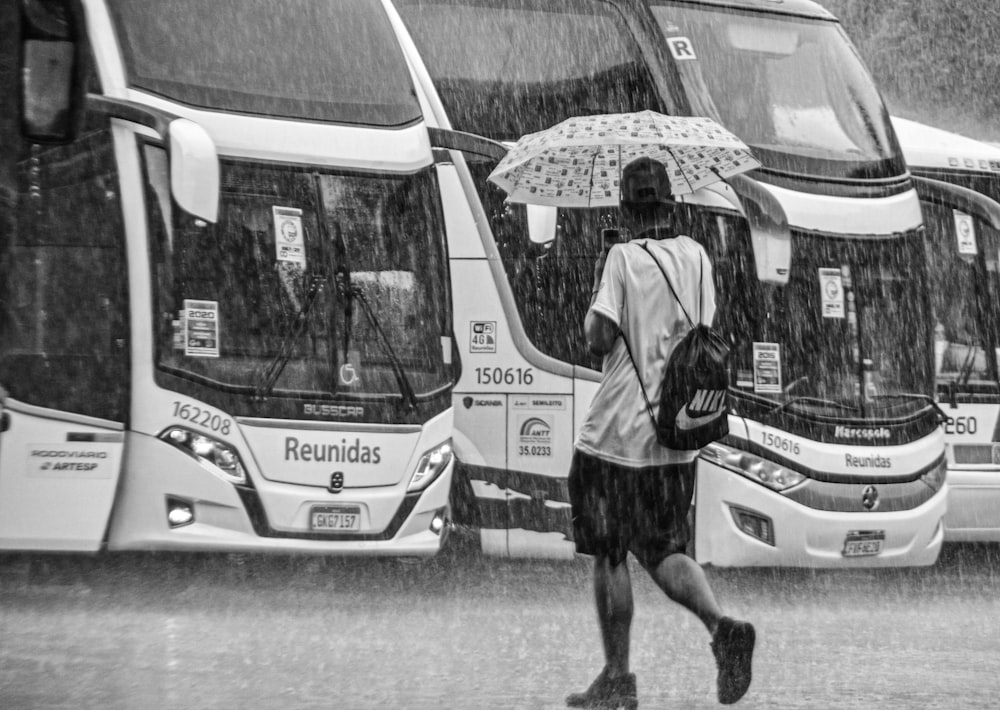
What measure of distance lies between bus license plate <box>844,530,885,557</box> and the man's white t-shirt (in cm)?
475

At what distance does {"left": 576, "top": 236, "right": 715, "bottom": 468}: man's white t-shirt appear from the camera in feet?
21.4

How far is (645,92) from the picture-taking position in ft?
39.8

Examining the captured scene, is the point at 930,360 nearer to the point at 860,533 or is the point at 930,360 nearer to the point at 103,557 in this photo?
the point at 860,533

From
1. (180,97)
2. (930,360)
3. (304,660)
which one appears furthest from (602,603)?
(930,360)

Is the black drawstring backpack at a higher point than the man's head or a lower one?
lower

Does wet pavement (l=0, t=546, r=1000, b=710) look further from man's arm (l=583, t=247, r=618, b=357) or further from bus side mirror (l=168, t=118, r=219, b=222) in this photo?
bus side mirror (l=168, t=118, r=219, b=222)

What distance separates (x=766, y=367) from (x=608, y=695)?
527 cm

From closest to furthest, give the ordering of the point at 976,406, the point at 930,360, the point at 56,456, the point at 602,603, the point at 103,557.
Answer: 1. the point at 602,603
2. the point at 56,456
3. the point at 103,557
4. the point at 930,360
5. the point at 976,406

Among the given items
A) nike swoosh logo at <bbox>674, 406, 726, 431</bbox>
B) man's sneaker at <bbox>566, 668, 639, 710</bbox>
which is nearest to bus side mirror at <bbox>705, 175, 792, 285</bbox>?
nike swoosh logo at <bbox>674, 406, 726, 431</bbox>

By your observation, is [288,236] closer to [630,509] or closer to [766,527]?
[766,527]

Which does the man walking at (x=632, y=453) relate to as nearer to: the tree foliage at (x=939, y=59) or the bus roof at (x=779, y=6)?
the bus roof at (x=779, y=6)

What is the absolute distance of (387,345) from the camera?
1034 cm

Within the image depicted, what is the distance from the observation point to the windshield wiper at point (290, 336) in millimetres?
9891

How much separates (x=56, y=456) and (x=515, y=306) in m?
3.47
